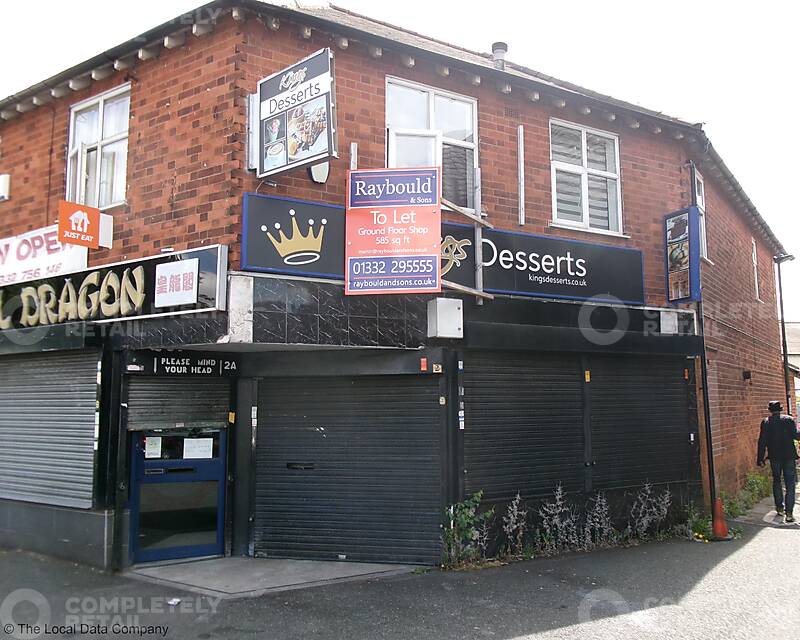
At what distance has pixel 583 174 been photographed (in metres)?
9.43

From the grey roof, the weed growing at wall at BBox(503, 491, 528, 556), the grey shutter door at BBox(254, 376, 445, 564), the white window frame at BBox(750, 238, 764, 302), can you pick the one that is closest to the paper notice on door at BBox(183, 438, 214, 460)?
the grey shutter door at BBox(254, 376, 445, 564)

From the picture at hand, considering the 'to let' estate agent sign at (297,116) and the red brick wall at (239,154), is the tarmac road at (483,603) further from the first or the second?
the 'to let' estate agent sign at (297,116)

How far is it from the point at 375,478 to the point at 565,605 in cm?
252

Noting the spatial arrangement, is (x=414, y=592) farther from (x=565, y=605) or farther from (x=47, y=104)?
(x=47, y=104)

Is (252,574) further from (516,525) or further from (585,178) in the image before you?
(585,178)

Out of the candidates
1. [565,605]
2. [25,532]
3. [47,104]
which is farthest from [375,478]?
[47,104]

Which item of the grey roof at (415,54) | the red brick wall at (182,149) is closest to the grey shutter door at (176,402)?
the red brick wall at (182,149)

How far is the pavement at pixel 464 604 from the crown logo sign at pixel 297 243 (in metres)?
3.39

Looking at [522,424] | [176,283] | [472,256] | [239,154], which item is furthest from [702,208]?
[176,283]

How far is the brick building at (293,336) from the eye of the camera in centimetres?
734

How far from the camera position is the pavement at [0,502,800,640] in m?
5.57

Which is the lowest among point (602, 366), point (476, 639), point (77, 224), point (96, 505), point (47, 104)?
point (476, 639)

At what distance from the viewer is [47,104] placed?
9320 millimetres

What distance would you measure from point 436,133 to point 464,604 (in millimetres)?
5393
